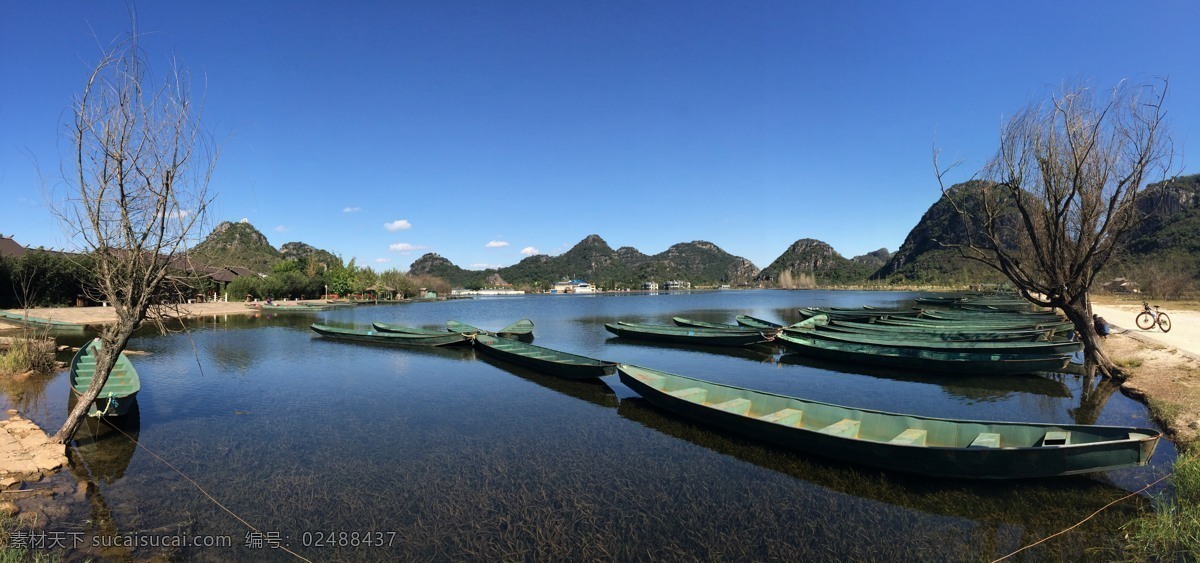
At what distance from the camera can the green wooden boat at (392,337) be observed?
2614 cm

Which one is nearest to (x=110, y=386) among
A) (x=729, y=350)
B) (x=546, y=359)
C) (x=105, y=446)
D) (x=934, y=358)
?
(x=105, y=446)

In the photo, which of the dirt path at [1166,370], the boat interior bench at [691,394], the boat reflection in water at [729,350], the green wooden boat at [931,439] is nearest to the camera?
the green wooden boat at [931,439]

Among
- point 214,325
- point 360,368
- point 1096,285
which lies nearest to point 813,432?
point 360,368

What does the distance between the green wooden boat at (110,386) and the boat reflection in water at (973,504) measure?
44.3 feet

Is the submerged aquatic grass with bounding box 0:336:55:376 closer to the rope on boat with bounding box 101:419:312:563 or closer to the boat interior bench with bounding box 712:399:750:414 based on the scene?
the rope on boat with bounding box 101:419:312:563

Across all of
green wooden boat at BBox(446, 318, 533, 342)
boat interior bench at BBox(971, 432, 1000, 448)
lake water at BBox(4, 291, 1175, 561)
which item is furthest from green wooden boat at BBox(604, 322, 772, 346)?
boat interior bench at BBox(971, 432, 1000, 448)

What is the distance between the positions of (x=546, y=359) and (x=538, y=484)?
987cm

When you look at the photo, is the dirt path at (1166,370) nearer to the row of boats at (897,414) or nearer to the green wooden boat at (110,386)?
the row of boats at (897,414)

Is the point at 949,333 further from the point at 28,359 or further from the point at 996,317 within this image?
the point at 28,359

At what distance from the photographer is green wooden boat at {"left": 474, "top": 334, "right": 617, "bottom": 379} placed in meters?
16.3

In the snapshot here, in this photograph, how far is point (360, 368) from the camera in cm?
2080

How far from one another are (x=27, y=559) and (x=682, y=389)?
11823 millimetres

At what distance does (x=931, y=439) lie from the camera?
8.93 meters

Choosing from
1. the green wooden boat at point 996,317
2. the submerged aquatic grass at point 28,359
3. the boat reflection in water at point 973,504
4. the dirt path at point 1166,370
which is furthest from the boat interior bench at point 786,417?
the green wooden boat at point 996,317
